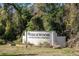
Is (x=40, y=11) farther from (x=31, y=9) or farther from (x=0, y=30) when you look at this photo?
(x=0, y=30)

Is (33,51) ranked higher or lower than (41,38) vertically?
lower

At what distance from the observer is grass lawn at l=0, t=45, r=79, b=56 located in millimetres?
10039

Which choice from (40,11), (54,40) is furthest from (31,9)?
(54,40)

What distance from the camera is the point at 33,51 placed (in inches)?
397

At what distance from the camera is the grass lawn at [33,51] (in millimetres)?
10039

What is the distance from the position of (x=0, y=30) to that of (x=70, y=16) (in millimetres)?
1537

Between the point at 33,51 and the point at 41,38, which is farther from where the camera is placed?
the point at 41,38

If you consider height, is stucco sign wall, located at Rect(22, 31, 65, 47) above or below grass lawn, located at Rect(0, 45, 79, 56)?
above

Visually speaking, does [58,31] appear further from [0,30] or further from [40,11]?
[0,30]

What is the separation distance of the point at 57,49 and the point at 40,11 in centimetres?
89

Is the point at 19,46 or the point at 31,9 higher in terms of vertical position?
the point at 31,9

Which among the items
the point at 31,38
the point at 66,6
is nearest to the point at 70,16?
the point at 66,6

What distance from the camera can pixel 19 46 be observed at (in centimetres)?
1019

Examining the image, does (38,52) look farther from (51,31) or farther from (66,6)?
(66,6)
